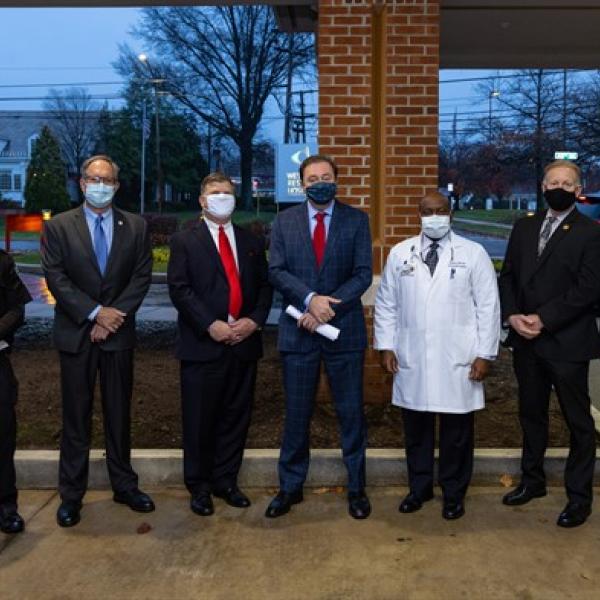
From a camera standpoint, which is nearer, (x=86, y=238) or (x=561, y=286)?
(x=561, y=286)

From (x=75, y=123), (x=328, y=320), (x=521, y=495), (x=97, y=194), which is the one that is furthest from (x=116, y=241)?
(x=75, y=123)

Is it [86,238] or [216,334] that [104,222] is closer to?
[86,238]

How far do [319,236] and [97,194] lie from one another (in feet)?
4.36

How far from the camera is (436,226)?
14.7ft

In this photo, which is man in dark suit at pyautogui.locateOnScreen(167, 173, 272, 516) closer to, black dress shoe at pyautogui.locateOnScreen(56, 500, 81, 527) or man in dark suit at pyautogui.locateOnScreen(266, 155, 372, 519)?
man in dark suit at pyautogui.locateOnScreen(266, 155, 372, 519)

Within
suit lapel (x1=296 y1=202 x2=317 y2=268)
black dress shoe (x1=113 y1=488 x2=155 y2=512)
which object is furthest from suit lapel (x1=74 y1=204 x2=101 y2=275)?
black dress shoe (x1=113 y1=488 x2=155 y2=512)

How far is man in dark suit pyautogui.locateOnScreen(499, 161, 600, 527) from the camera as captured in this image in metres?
4.39

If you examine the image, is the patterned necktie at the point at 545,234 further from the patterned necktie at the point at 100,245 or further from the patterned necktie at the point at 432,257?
the patterned necktie at the point at 100,245

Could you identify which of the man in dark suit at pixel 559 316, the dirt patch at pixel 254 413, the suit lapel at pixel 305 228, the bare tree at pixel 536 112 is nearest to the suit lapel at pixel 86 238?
the suit lapel at pixel 305 228

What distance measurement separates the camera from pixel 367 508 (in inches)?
183

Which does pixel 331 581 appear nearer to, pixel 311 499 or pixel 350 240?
pixel 311 499

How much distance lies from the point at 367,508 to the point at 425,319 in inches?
46.4

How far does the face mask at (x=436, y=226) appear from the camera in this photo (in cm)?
448

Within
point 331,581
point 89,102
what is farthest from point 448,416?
point 89,102
